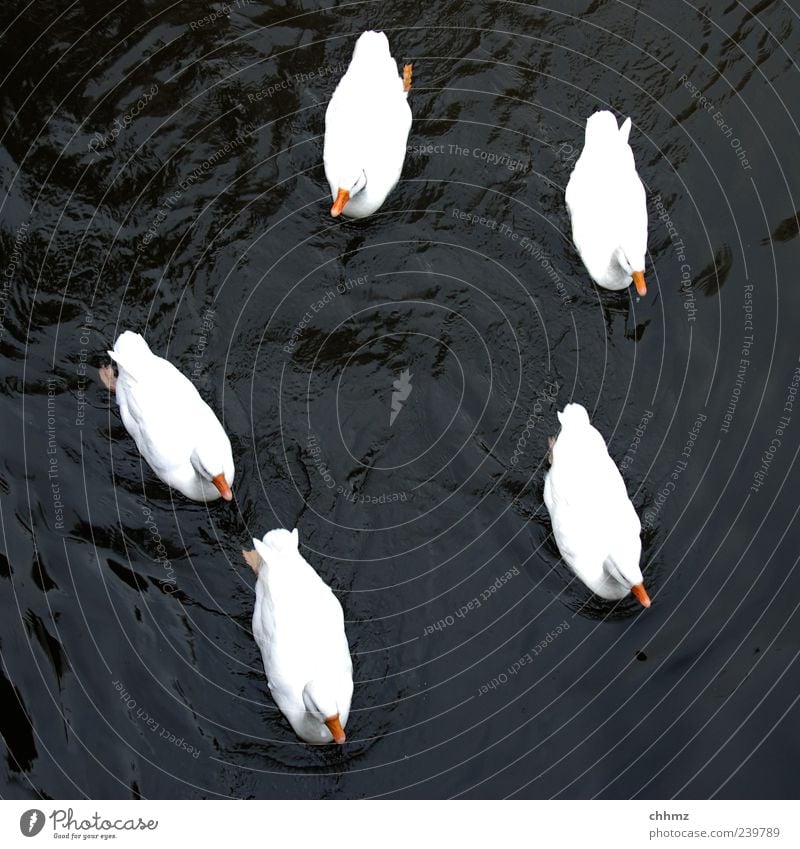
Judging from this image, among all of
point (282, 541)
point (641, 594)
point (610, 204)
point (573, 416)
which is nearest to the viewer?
point (282, 541)

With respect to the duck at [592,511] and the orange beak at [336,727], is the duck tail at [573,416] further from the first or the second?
the orange beak at [336,727]

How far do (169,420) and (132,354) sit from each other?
589mm

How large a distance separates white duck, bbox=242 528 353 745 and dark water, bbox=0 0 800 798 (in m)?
0.71

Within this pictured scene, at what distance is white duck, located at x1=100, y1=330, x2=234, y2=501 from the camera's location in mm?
8828

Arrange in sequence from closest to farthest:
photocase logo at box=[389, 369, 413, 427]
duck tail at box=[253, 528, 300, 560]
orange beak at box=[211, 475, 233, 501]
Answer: duck tail at box=[253, 528, 300, 560], orange beak at box=[211, 475, 233, 501], photocase logo at box=[389, 369, 413, 427]

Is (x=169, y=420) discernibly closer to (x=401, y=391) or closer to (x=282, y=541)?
(x=282, y=541)

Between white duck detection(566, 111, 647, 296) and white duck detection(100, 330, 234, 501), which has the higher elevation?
white duck detection(566, 111, 647, 296)

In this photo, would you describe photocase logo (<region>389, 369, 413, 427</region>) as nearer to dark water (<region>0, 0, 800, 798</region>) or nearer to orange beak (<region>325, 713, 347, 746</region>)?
dark water (<region>0, 0, 800, 798</region>)

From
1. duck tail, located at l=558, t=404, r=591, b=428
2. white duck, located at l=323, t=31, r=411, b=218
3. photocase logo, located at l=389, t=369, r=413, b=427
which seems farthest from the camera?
photocase logo, located at l=389, t=369, r=413, b=427
